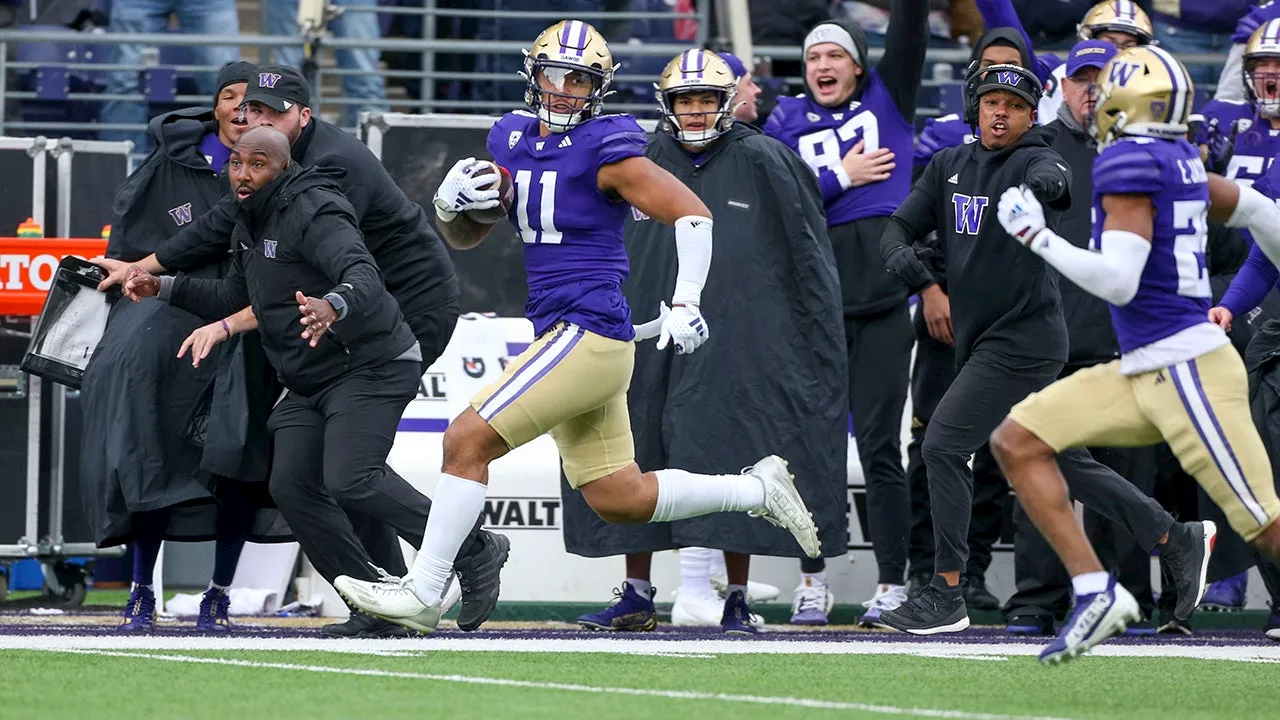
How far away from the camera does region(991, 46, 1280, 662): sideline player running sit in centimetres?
549

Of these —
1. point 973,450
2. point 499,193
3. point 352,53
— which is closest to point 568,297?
point 499,193

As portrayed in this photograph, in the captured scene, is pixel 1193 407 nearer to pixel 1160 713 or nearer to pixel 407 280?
pixel 1160 713

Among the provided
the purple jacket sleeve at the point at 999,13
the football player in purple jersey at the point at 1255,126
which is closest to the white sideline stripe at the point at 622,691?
the football player in purple jersey at the point at 1255,126

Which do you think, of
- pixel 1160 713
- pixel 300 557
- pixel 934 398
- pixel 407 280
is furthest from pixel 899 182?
pixel 1160 713

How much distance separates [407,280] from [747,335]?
1.42 m

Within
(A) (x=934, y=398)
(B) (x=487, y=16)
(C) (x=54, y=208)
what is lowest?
(A) (x=934, y=398)

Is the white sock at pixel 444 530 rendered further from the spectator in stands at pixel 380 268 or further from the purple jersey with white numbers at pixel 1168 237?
the purple jersey with white numbers at pixel 1168 237

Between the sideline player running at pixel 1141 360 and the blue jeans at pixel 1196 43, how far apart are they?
585 cm

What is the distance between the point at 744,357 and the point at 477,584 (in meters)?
1.67

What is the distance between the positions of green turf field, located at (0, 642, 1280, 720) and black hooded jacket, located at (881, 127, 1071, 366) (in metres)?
1.24

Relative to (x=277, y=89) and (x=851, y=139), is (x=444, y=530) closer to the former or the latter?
(x=277, y=89)

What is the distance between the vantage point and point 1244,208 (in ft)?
19.1

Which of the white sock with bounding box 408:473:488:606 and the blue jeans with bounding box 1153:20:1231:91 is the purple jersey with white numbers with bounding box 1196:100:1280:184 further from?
the white sock with bounding box 408:473:488:606

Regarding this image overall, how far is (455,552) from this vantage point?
6352mm
